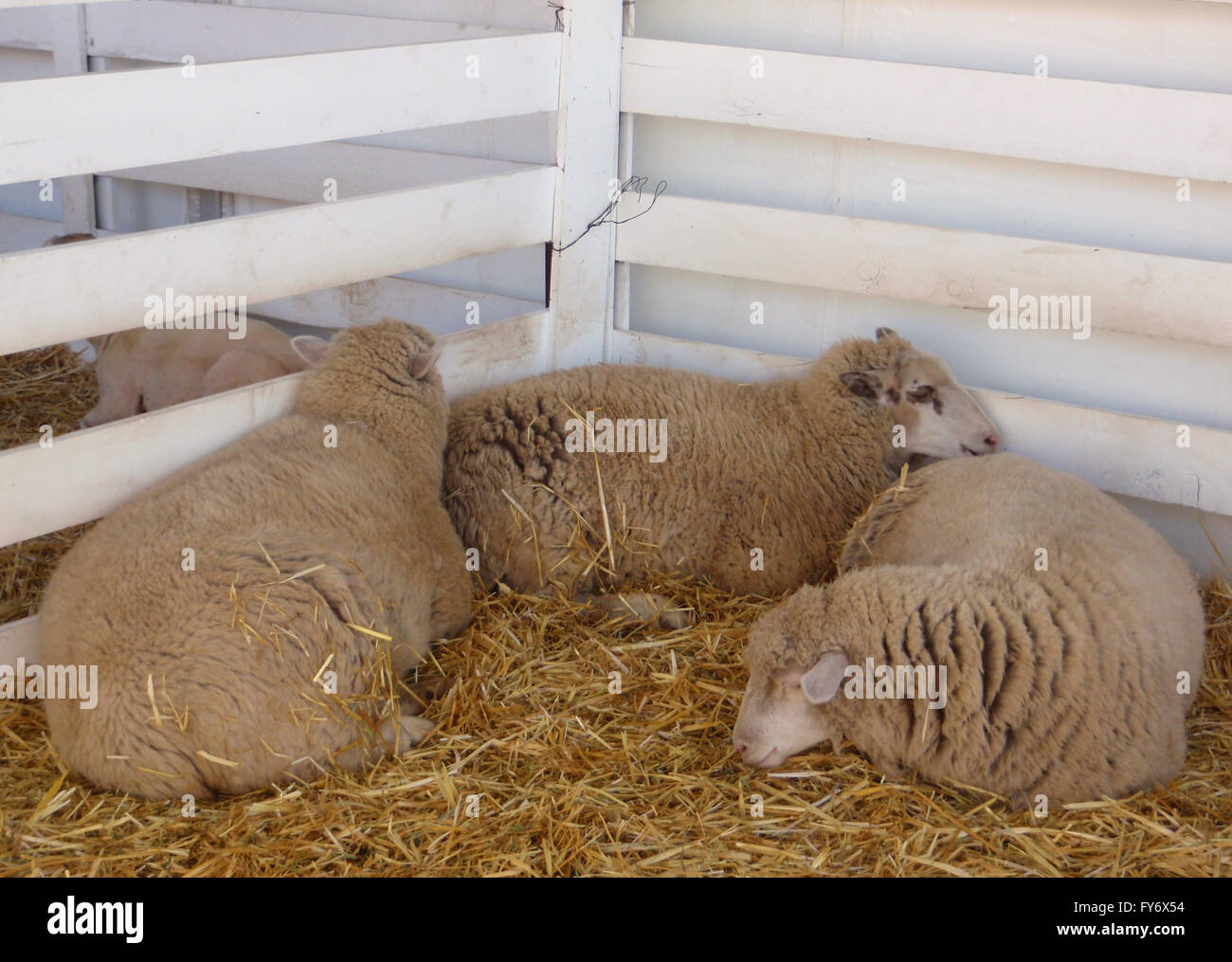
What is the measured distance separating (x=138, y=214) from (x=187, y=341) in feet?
8.63

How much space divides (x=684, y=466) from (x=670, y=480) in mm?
74

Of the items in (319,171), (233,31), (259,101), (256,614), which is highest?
(233,31)

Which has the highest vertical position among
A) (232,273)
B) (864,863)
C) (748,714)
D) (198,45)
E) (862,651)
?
(198,45)

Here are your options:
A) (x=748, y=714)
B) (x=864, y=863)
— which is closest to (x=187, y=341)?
(x=748, y=714)

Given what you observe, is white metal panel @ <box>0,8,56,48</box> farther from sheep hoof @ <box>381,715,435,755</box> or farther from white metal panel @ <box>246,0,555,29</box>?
sheep hoof @ <box>381,715,435,755</box>

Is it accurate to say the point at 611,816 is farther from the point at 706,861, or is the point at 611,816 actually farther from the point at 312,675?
the point at 312,675

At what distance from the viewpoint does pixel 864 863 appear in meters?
3.25

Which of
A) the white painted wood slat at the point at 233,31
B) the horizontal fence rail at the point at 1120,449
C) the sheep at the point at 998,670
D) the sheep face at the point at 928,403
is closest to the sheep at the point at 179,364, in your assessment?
the white painted wood slat at the point at 233,31

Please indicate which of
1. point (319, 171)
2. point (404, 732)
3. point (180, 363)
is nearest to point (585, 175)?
point (180, 363)

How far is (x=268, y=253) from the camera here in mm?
4180

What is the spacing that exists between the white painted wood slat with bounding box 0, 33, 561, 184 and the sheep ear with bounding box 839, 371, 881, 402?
5.31 feet

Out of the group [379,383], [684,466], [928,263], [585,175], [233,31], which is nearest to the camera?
[379,383]

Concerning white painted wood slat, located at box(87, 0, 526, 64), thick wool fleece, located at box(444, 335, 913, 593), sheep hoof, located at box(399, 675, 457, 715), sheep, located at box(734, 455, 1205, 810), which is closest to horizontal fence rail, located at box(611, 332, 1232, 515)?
thick wool fleece, located at box(444, 335, 913, 593)

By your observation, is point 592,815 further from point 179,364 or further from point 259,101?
point 179,364
